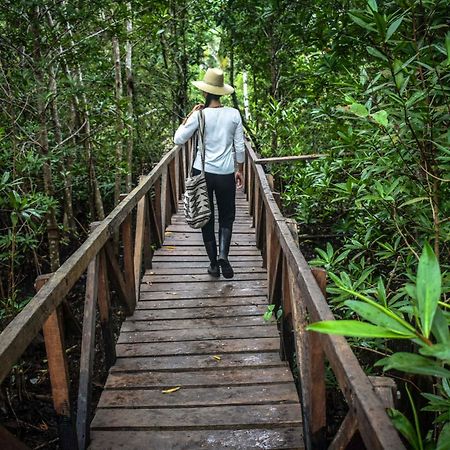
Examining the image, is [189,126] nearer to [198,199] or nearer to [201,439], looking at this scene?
[198,199]

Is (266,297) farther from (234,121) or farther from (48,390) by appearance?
(48,390)

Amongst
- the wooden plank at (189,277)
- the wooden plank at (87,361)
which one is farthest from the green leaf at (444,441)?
the wooden plank at (189,277)

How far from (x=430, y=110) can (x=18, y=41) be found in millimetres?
3969

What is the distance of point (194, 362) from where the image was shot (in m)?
3.17

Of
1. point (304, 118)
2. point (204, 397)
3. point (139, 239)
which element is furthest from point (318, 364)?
point (304, 118)

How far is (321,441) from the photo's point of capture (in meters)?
2.23

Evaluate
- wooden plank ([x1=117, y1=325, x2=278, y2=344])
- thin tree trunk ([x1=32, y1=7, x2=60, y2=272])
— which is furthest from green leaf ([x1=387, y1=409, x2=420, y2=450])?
thin tree trunk ([x1=32, y1=7, x2=60, y2=272])

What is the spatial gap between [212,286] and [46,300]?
2559 millimetres

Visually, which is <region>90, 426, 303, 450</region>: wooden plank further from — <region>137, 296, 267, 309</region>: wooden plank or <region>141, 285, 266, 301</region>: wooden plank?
<region>141, 285, 266, 301</region>: wooden plank

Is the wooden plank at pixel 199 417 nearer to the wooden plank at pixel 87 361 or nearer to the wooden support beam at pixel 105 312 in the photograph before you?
the wooden plank at pixel 87 361

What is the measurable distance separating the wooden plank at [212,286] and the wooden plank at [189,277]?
56 mm

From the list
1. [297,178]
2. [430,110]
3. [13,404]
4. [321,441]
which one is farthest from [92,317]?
[297,178]

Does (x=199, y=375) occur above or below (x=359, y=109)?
below

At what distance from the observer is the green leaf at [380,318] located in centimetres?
88
